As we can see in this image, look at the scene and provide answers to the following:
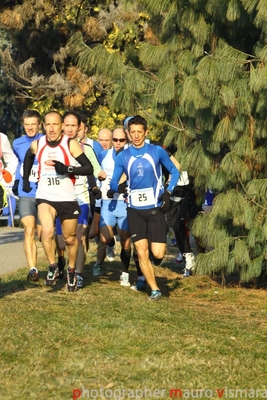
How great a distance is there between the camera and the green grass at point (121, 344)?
263 inches

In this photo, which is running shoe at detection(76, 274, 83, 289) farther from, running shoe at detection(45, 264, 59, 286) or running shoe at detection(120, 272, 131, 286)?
running shoe at detection(45, 264, 59, 286)

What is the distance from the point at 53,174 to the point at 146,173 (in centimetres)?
103

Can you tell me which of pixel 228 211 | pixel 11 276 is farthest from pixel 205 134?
pixel 11 276

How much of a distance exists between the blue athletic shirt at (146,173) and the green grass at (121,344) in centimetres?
111

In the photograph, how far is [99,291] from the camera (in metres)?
11.0

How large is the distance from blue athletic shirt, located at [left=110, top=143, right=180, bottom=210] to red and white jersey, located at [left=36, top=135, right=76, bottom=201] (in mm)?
649

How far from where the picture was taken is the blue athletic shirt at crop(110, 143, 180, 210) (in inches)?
410

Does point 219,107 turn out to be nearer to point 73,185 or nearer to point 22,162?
point 73,185

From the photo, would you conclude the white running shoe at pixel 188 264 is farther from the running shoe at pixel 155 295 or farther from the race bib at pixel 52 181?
the race bib at pixel 52 181

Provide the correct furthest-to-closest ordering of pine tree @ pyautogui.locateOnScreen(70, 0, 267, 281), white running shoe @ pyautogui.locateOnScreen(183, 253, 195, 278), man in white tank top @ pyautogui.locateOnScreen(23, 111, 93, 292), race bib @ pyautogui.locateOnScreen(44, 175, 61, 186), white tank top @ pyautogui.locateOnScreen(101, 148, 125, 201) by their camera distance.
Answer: white running shoe @ pyautogui.locateOnScreen(183, 253, 195, 278) → white tank top @ pyautogui.locateOnScreen(101, 148, 125, 201) → pine tree @ pyautogui.locateOnScreen(70, 0, 267, 281) → race bib @ pyautogui.locateOnScreen(44, 175, 61, 186) → man in white tank top @ pyautogui.locateOnScreen(23, 111, 93, 292)

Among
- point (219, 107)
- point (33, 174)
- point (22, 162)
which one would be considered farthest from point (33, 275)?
point (219, 107)

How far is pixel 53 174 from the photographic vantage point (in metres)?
10.2

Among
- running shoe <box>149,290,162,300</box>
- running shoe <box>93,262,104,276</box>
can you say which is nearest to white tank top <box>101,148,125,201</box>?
running shoe <box>93,262,104,276</box>

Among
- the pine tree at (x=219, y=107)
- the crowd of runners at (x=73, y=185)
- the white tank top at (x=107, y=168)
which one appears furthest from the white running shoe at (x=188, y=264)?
the crowd of runners at (x=73, y=185)
